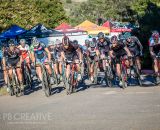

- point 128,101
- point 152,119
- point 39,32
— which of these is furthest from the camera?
point 39,32

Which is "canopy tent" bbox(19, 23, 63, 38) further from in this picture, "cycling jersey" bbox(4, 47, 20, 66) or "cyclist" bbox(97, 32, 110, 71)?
"cycling jersey" bbox(4, 47, 20, 66)

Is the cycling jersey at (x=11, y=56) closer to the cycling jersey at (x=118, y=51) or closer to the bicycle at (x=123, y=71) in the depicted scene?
the cycling jersey at (x=118, y=51)

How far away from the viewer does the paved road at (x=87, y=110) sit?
353 inches

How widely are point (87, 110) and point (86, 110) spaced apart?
31 millimetres

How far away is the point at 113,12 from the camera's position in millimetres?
92500

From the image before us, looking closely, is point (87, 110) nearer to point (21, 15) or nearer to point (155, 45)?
point (155, 45)

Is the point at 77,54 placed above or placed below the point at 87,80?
above

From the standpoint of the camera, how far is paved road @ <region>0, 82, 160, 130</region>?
353 inches

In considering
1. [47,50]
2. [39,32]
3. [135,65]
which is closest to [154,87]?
[135,65]

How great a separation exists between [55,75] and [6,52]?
2620 millimetres


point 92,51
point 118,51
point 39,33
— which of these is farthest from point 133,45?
point 39,33

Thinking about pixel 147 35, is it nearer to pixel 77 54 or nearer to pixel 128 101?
pixel 77 54

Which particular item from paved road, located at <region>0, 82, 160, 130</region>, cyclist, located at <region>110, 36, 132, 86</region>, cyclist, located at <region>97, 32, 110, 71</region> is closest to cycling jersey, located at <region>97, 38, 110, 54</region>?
cyclist, located at <region>97, 32, 110, 71</region>

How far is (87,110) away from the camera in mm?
10781
